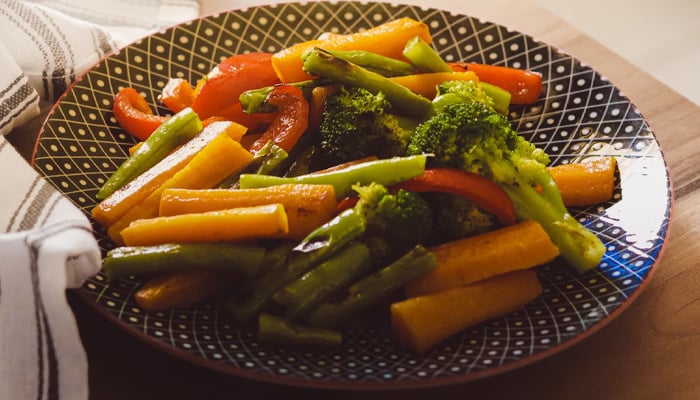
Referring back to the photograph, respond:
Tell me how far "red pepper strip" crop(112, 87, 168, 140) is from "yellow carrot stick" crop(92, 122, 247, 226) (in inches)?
9.1

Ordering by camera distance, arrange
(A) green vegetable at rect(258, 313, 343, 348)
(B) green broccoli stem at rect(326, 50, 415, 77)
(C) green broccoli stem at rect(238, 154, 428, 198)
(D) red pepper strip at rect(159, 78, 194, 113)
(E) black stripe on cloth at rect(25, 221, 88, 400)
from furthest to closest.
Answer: (D) red pepper strip at rect(159, 78, 194, 113)
(B) green broccoli stem at rect(326, 50, 415, 77)
(C) green broccoli stem at rect(238, 154, 428, 198)
(A) green vegetable at rect(258, 313, 343, 348)
(E) black stripe on cloth at rect(25, 221, 88, 400)

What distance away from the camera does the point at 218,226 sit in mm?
1654

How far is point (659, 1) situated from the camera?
4211 mm

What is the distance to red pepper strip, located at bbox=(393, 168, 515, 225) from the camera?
1.79 meters

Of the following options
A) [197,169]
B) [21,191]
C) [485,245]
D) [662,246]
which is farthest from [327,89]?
[662,246]


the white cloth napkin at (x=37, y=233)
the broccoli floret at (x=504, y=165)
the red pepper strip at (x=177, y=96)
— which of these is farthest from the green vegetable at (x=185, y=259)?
the red pepper strip at (x=177, y=96)

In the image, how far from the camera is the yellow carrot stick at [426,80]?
2.17 m

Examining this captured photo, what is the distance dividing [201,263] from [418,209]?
1.69 feet

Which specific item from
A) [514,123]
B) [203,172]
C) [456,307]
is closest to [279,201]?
[203,172]

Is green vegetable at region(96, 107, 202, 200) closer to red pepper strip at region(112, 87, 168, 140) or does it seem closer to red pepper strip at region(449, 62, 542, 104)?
red pepper strip at region(112, 87, 168, 140)

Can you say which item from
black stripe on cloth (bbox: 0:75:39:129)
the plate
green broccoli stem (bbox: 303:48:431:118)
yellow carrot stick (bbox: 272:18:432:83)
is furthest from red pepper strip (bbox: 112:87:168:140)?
green broccoli stem (bbox: 303:48:431:118)

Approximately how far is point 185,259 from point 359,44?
36.0 inches

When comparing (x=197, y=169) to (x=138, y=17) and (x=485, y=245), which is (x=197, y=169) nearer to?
(x=485, y=245)

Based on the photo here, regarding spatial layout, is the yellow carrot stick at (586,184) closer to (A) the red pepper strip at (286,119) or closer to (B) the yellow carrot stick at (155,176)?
(A) the red pepper strip at (286,119)
